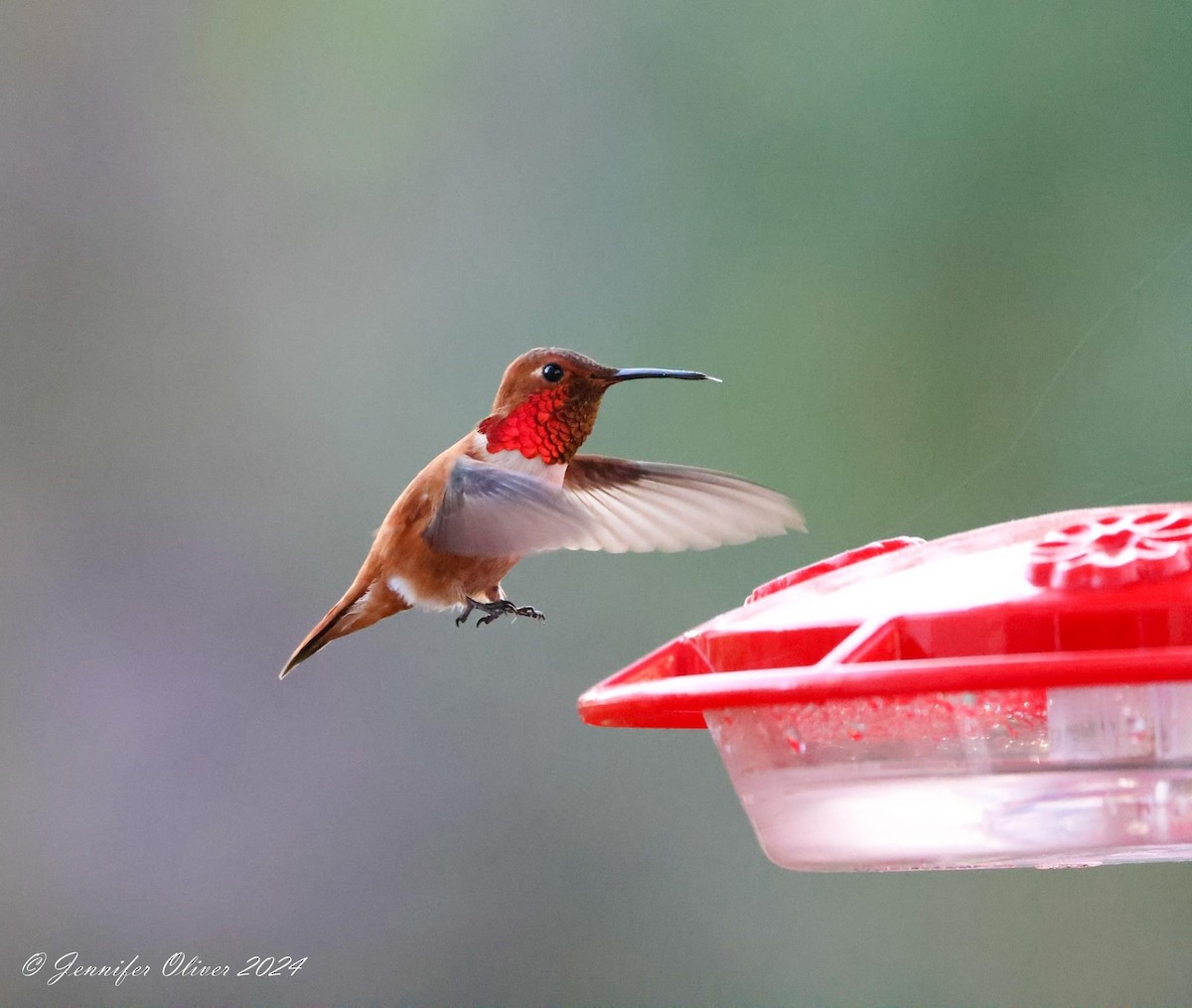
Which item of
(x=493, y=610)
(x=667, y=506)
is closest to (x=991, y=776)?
(x=667, y=506)

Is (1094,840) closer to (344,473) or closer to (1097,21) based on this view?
(344,473)

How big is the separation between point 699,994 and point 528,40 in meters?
2.42

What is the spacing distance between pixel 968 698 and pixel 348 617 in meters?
1.32

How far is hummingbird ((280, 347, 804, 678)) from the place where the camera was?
1882mm

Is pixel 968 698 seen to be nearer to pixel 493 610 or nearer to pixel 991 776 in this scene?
pixel 991 776

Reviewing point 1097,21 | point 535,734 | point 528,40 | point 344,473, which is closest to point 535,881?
point 535,734

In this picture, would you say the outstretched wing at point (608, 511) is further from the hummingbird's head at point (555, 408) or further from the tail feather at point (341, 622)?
the tail feather at point (341, 622)

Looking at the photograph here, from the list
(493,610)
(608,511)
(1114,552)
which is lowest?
(493,610)

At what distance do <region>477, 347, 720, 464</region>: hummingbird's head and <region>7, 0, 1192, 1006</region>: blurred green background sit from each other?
1.45m

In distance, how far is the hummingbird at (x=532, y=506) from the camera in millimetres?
1882

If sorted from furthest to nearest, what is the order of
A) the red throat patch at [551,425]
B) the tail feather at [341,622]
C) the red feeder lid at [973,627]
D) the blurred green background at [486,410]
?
the blurred green background at [486,410], the tail feather at [341,622], the red throat patch at [551,425], the red feeder lid at [973,627]

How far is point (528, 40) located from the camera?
12.8 ft

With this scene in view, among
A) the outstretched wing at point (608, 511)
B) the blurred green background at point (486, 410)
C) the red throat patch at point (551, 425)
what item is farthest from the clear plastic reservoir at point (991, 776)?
the blurred green background at point (486, 410)

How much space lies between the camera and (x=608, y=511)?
2.16m
